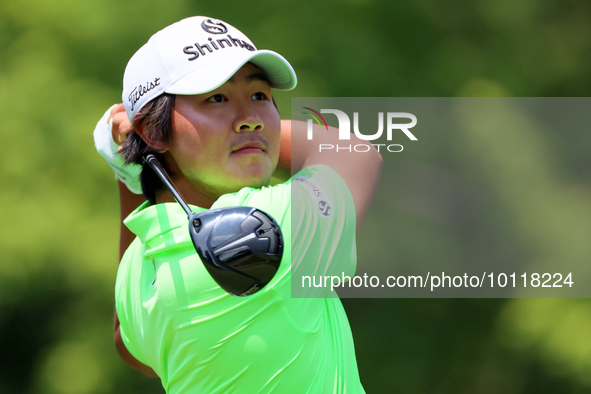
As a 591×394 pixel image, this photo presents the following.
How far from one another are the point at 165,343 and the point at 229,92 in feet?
1.54

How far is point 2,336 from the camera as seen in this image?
3523 millimetres

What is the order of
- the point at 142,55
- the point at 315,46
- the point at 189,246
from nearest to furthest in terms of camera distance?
1. the point at 189,246
2. the point at 142,55
3. the point at 315,46

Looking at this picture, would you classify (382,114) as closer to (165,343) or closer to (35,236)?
(165,343)

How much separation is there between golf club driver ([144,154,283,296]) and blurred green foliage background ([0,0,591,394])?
2497 mm

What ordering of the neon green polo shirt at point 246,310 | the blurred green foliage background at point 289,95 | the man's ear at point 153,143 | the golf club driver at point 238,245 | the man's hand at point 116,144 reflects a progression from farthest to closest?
the blurred green foliage background at point 289,95, the man's hand at point 116,144, the man's ear at point 153,143, the neon green polo shirt at point 246,310, the golf club driver at point 238,245

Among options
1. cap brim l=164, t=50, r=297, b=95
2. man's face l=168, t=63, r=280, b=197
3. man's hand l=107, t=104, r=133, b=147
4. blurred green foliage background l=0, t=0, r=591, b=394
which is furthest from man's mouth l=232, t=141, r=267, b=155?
blurred green foliage background l=0, t=0, r=591, b=394

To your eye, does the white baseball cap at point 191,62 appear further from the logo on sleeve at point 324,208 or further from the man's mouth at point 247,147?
the logo on sleeve at point 324,208

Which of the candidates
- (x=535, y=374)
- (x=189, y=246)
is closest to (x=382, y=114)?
(x=189, y=246)

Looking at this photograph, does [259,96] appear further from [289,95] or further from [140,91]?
[289,95]

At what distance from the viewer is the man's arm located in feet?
3.98

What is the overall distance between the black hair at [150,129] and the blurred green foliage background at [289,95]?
2172 millimetres

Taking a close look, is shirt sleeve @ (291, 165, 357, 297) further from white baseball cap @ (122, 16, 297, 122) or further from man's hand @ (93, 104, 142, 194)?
man's hand @ (93, 104, 142, 194)

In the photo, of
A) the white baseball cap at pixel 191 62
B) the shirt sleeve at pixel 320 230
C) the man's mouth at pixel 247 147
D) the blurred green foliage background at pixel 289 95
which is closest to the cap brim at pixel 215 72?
the white baseball cap at pixel 191 62

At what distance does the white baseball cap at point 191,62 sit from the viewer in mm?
1086
